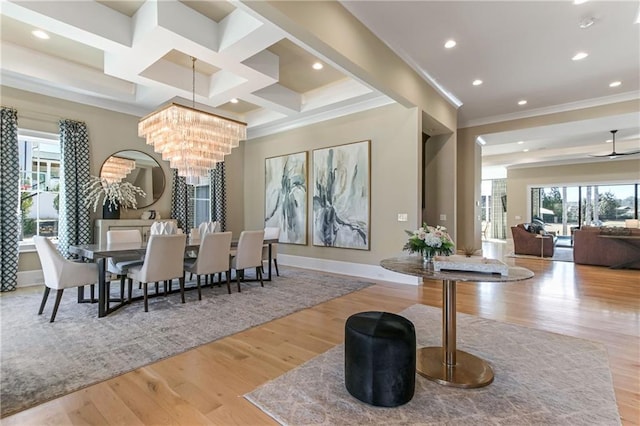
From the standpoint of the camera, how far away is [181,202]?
6645mm

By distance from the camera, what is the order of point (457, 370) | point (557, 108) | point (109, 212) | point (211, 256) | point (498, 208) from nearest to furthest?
point (457, 370), point (211, 256), point (109, 212), point (557, 108), point (498, 208)

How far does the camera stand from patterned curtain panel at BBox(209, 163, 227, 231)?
23.9 ft

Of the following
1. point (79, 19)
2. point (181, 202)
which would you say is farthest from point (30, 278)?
point (79, 19)

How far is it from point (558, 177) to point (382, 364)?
1327cm

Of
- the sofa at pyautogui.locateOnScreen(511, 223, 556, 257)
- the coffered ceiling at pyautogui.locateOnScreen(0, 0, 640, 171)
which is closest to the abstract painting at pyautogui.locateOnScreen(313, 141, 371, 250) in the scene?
the coffered ceiling at pyautogui.locateOnScreen(0, 0, 640, 171)

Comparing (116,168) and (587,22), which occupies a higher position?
(587,22)

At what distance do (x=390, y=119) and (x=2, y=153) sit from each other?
620cm

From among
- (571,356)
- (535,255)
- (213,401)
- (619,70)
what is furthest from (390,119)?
(535,255)

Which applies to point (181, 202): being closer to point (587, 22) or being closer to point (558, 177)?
point (587, 22)

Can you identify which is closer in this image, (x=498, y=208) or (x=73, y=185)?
(x=73, y=185)

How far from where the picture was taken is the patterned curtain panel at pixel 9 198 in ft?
15.0

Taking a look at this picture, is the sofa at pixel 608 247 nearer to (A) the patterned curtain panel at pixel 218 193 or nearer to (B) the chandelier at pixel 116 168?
(A) the patterned curtain panel at pixel 218 193

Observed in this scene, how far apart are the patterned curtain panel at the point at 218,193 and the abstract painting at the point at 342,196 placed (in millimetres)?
2469

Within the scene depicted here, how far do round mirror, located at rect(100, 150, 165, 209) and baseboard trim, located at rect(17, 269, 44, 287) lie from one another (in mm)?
1878
